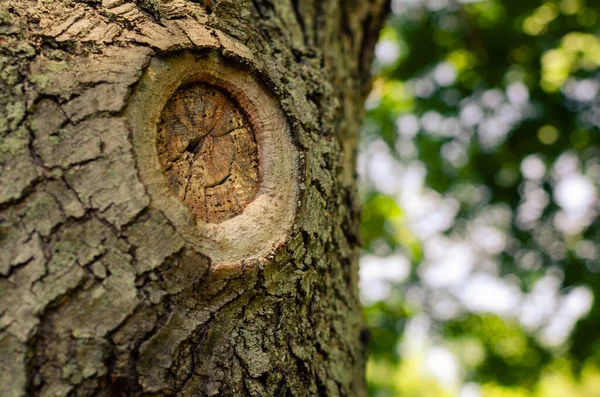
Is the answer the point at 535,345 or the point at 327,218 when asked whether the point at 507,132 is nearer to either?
the point at 535,345

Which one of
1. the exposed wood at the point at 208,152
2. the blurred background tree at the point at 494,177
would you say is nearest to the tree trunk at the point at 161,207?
the exposed wood at the point at 208,152

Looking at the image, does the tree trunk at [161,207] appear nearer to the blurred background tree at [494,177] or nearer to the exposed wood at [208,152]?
the exposed wood at [208,152]

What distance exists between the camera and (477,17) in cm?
427

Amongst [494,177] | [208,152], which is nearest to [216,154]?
[208,152]

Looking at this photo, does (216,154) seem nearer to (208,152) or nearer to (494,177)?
(208,152)

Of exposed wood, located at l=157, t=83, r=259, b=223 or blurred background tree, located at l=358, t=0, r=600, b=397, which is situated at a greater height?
blurred background tree, located at l=358, t=0, r=600, b=397

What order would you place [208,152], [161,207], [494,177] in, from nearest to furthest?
1. [161,207]
2. [208,152]
3. [494,177]

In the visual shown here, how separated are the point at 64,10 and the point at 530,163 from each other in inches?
145

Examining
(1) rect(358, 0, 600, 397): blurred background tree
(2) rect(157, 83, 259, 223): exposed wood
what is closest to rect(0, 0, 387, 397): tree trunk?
(2) rect(157, 83, 259, 223): exposed wood

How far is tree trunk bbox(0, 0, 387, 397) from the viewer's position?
Answer: 3.50 feet

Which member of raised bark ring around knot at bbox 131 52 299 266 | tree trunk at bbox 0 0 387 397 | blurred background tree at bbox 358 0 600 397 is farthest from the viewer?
blurred background tree at bbox 358 0 600 397

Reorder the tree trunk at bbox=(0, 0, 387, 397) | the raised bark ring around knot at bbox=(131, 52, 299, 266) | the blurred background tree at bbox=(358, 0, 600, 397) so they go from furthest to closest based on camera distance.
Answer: the blurred background tree at bbox=(358, 0, 600, 397) → the raised bark ring around knot at bbox=(131, 52, 299, 266) → the tree trunk at bbox=(0, 0, 387, 397)

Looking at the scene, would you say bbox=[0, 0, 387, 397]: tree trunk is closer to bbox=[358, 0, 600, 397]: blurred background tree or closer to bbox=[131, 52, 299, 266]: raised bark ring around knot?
bbox=[131, 52, 299, 266]: raised bark ring around knot

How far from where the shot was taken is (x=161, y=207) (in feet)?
3.73
